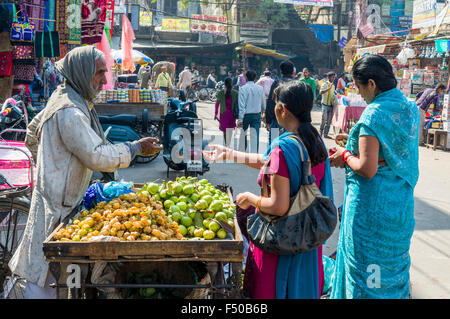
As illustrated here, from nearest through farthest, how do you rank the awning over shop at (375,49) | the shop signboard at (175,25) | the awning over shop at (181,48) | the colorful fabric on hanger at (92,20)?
the colorful fabric on hanger at (92,20)
the awning over shop at (375,49)
the awning over shop at (181,48)
the shop signboard at (175,25)

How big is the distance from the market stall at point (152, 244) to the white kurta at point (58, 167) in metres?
0.14

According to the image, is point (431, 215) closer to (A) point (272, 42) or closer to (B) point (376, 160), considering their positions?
(B) point (376, 160)

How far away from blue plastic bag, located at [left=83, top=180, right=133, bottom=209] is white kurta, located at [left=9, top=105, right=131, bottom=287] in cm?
→ 20

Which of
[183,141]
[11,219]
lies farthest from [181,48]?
[11,219]

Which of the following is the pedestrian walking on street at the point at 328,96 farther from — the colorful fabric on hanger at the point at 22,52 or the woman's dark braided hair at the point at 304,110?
the woman's dark braided hair at the point at 304,110

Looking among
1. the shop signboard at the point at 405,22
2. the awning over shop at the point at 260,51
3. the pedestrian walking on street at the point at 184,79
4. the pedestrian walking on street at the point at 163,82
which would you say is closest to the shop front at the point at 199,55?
the awning over shop at the point at 260,51

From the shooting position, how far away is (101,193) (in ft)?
9.91

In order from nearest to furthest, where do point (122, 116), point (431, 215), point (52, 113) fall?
point (52, 113)
point (431, 215)
point (122, 116)

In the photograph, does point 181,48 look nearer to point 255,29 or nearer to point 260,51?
point 260,51

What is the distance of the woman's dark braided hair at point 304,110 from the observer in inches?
97.0

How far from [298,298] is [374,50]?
17.4m

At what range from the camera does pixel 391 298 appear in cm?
291

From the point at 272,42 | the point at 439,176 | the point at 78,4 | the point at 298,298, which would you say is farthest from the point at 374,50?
the point at 298,298

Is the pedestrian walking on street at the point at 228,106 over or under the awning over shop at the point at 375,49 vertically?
under
